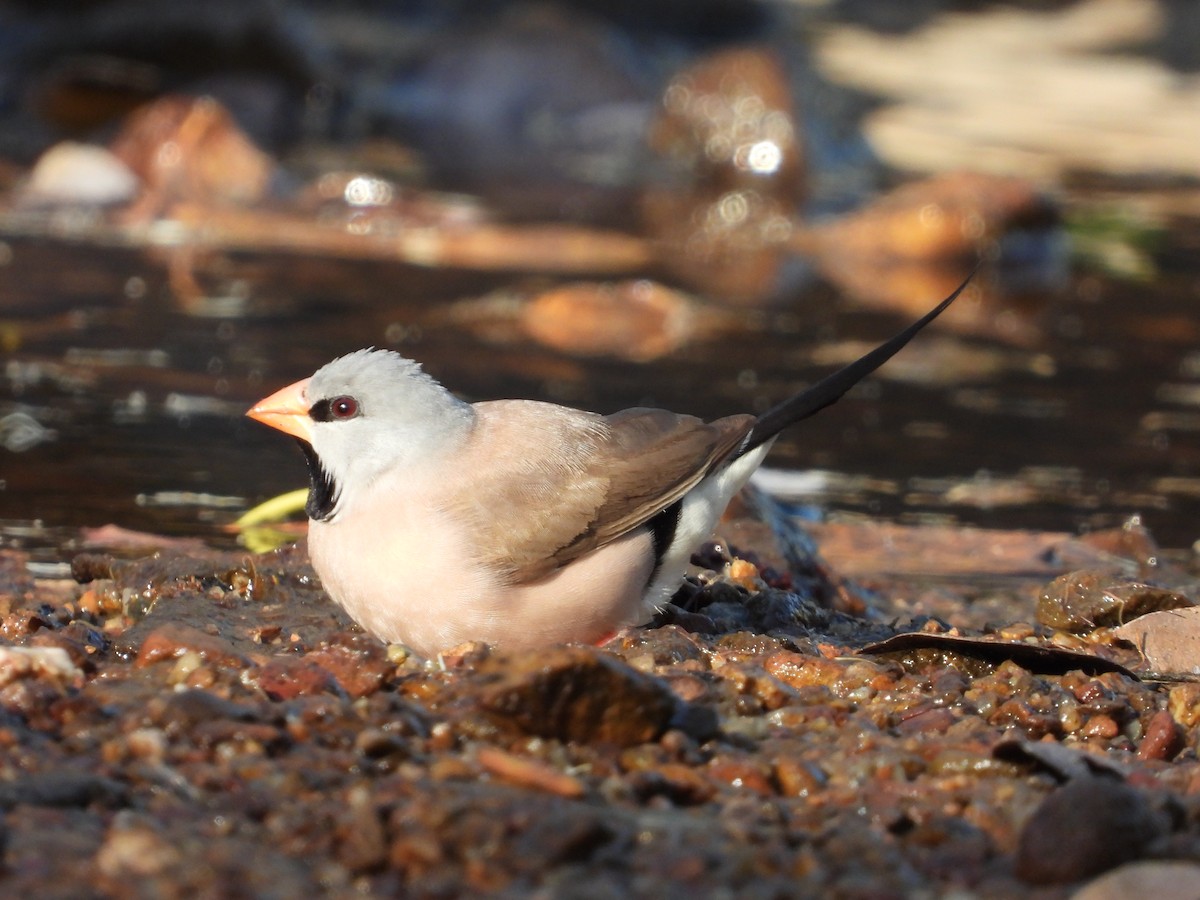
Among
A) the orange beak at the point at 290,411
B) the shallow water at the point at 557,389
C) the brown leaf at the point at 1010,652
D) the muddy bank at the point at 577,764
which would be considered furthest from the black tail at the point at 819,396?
the shallow water at the point at 557,389

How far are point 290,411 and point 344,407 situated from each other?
0.15 m

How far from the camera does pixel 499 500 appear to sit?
14.5 ft

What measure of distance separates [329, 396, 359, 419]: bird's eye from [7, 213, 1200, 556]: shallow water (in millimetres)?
1877

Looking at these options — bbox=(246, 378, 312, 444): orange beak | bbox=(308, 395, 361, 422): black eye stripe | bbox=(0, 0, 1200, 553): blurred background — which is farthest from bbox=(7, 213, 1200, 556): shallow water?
bbox=(308, 395, 361, 422): black eye stripe

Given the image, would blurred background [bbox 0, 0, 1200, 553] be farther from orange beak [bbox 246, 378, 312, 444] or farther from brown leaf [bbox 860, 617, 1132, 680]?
brown leaf [bbox 860, 617, 1132, 680]

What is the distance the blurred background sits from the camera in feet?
26.3

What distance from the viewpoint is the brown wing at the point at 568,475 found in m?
4.39

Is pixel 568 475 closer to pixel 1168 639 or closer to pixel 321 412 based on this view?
pixel 321 412

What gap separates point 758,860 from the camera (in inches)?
125

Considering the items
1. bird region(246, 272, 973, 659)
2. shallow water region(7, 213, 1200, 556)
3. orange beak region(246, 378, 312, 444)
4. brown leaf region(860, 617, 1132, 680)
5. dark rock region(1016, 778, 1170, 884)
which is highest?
orange beak region(246, 378, 312, 444)

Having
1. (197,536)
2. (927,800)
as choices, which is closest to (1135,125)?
(197,536)

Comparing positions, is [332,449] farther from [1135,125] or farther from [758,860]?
[1135,125]

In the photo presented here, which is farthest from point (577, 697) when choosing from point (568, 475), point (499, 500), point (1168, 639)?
point (1168, 639)

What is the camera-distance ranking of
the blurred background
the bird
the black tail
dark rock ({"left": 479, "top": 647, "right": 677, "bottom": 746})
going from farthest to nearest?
the blurred background → the black tail → the bird → dark rock ({"left": 479, "top": 647, "right": 677, "bottom": 746})
